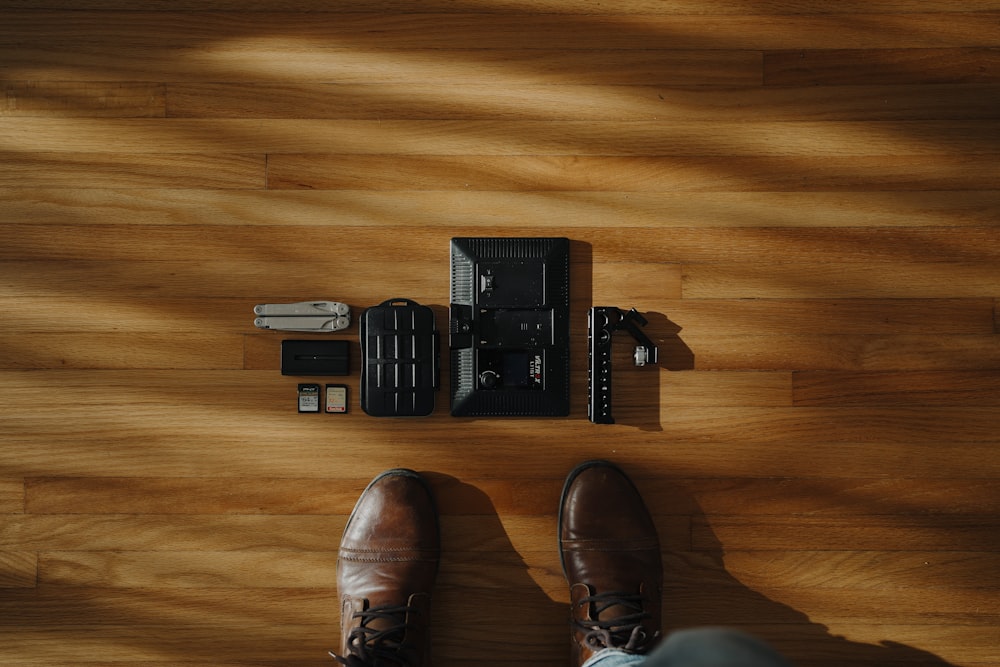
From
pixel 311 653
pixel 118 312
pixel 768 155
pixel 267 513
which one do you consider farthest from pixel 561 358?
pixel 118 312

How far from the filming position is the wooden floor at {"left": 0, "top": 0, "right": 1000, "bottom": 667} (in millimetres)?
1598

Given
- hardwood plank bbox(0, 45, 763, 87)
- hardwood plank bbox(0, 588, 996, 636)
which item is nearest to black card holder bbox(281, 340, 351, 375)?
hardwood plank bbox(0, 588, 996, 636)

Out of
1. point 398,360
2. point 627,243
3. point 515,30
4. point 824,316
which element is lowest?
point 398,360

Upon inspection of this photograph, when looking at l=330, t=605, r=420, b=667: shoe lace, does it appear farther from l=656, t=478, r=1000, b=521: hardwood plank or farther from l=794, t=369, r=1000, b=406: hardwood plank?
l=794, t=369, r=1000, b=406: hardwood plank

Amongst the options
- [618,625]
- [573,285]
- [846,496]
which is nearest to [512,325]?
[573,285]

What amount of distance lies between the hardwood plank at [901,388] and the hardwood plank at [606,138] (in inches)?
21.8

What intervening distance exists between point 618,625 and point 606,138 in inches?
47.3

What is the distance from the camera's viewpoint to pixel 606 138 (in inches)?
63.1

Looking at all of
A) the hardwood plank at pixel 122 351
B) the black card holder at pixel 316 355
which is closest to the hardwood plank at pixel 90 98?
the hardwood plank at pixel 122 351

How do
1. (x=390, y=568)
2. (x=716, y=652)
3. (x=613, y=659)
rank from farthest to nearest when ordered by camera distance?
(x=390, y=568), (x=613, y=659), (x=716, y=652)

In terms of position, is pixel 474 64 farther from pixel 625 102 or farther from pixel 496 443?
pixel 496 443

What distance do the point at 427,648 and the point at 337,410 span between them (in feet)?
2.05

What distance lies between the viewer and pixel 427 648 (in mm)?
1563

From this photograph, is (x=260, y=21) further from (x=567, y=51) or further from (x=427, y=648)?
(x=427, y=648)
